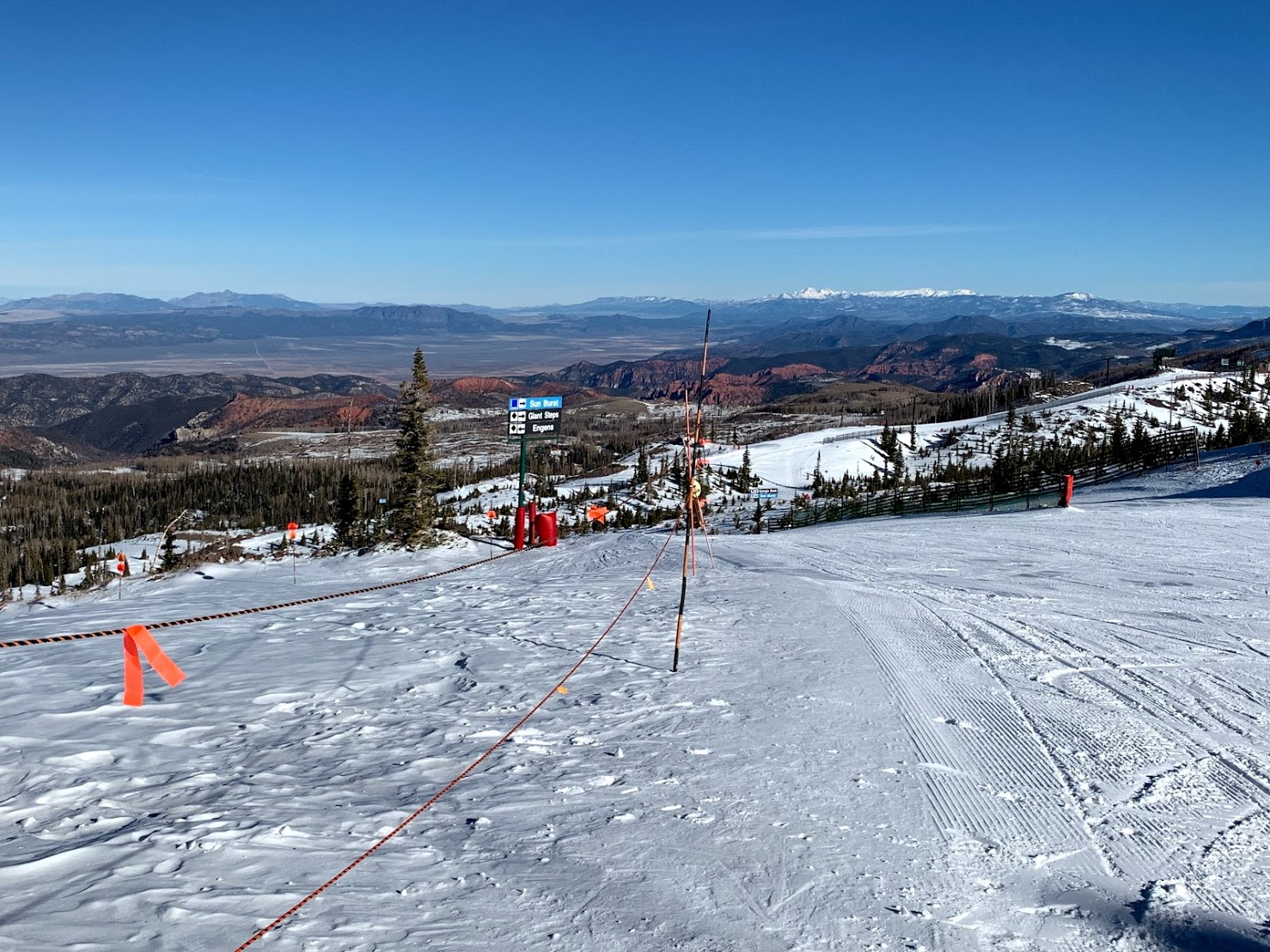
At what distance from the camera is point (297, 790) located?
24.8 ft

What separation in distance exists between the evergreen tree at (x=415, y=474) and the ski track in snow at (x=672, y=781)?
16.1 metres

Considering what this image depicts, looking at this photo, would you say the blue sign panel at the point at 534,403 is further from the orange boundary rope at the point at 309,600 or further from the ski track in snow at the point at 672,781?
the ski track in snow at the point at 672,781

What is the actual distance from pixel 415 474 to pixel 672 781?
26.6 m

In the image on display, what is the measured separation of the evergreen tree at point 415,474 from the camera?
1264 inches

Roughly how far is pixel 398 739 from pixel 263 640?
20.3ft

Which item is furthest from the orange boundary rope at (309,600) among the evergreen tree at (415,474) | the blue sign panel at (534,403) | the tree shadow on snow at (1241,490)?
the tree shadow on snow at (1241,490)

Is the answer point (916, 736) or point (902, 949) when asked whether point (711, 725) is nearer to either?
point (916, 736)

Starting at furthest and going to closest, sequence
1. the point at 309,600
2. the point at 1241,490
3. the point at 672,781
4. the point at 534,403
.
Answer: the point at 534,403 < the point at 1241,490 < the point at 309,600 < the point at 672,781

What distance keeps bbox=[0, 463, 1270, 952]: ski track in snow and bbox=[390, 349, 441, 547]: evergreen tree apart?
16113mm

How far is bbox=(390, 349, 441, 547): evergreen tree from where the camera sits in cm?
3209

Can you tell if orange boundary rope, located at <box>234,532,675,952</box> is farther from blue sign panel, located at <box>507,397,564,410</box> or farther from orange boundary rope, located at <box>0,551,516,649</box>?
blue sign panel, located at <box>507,397,564,410</box>

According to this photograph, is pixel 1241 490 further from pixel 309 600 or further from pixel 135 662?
pixel 135 662

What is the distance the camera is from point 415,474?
3278 cm

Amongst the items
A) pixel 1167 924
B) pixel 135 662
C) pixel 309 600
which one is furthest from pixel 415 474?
pixel 1167 924
